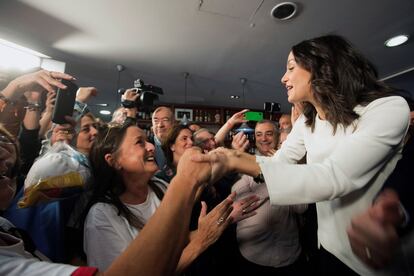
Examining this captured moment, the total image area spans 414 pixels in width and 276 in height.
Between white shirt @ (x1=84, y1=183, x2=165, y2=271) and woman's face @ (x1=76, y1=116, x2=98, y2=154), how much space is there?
695 mm

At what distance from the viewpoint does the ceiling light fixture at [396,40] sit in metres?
2.42

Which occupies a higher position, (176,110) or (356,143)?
(176,110)

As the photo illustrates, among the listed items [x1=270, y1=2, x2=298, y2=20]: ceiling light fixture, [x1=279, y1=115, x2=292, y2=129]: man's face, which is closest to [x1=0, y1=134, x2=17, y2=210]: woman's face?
[x1=270, y1=2, x2=298, y2=20]: ceiling light fixture

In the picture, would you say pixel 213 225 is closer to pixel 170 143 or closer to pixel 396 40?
pixel 170 143

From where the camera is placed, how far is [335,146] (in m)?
0.75

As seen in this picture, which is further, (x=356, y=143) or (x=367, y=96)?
(x=367, y=96)

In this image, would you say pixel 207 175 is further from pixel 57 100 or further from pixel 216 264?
pixel 216 264

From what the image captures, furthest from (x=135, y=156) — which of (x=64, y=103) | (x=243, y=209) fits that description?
(x=243, y=209)

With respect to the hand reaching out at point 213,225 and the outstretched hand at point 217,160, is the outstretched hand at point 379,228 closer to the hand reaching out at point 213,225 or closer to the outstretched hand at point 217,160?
the outstretched hand at point 217,160

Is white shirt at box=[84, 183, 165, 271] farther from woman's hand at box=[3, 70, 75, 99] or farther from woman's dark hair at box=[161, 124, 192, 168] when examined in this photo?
woman's dark hair at box=[161, 124, 192, 168]

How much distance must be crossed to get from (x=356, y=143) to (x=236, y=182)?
1.12 meters

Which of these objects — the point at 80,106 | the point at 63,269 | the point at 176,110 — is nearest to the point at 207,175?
the point at 63,269

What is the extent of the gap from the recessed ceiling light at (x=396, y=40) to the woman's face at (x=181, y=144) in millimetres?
2584

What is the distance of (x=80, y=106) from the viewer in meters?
1.45
